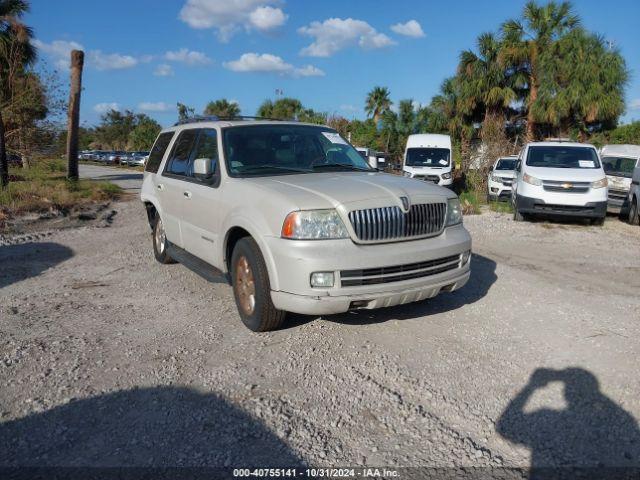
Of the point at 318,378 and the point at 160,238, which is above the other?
the point at 160,238

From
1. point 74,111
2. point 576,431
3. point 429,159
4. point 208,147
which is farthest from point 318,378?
point 74,111

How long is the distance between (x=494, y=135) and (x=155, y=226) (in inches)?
720

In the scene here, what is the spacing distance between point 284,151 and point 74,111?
1612 centimetres

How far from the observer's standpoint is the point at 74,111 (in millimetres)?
18781

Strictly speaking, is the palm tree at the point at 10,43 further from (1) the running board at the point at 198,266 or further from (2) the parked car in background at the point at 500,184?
(2) the parked car in background at the point at 500,184

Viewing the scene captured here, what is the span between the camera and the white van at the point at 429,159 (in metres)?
19.5

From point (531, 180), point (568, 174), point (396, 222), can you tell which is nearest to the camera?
point (396, 222)

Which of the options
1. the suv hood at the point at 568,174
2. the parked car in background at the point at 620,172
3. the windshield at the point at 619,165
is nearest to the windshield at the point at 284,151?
the suv hood at the point at 568,174

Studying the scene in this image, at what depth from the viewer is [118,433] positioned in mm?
3102

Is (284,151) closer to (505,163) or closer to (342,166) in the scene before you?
(342,166)

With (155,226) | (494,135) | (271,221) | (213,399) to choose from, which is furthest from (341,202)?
(494,135)

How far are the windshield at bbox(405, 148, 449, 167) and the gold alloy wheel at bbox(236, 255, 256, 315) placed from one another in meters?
16.2

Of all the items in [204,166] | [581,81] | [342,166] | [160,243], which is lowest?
[160,243]

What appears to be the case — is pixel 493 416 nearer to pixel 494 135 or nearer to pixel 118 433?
pixel 118 433
